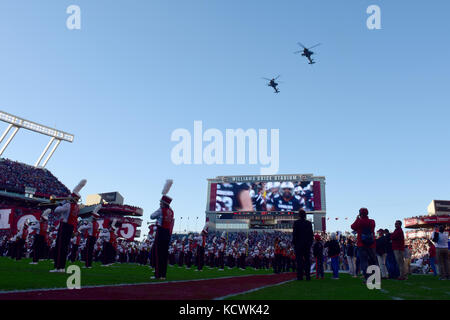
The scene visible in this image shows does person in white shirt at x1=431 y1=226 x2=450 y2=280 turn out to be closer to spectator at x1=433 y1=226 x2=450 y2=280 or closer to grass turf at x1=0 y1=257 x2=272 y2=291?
spectator at x1=433 y1=226 x2=450 y2=280

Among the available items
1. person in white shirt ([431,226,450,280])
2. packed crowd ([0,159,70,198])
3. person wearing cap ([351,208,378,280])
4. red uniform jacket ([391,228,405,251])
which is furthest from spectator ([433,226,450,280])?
packed crowd ([0,159,70,198])

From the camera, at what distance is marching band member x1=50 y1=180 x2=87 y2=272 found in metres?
9.17

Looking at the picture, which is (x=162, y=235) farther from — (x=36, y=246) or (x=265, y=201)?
(x=265, y=201)

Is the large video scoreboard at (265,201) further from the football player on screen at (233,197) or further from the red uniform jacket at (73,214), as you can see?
the red uniform jacket at (73,214)

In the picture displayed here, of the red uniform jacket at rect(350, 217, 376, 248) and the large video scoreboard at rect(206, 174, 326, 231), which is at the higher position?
the large video scoreboard at rect(206, 174, 326, 231)

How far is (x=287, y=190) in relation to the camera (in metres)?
70.2

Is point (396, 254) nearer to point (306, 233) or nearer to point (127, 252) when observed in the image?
point (306, 233)

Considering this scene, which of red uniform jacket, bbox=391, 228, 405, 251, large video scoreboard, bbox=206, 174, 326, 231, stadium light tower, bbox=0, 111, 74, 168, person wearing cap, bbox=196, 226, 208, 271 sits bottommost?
person wearing cap, bbox=196, 226, 208, 271

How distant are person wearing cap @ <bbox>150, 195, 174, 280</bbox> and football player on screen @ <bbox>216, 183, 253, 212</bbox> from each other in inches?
2493

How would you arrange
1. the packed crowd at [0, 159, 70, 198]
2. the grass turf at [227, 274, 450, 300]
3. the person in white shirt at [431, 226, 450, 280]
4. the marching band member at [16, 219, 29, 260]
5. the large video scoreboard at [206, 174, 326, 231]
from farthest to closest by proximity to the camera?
the large video scoreboard at [206, 174, 326, 231] → the packed crowd at [0, 159, 70, 198] → the marching band member at [16, 219, 29, 260] → the person in white shirt at [431, 226, 450, 280] → the grass turf at [227, 274, 450, 300]

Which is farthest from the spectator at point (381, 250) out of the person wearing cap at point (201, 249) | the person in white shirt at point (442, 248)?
the person wearing cap at point (201, 249)

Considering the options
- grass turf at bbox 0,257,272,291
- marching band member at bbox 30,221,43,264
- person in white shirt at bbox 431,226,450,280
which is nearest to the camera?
grass turf at bbox 0,257,272,291

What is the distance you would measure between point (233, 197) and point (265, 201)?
6977mm
